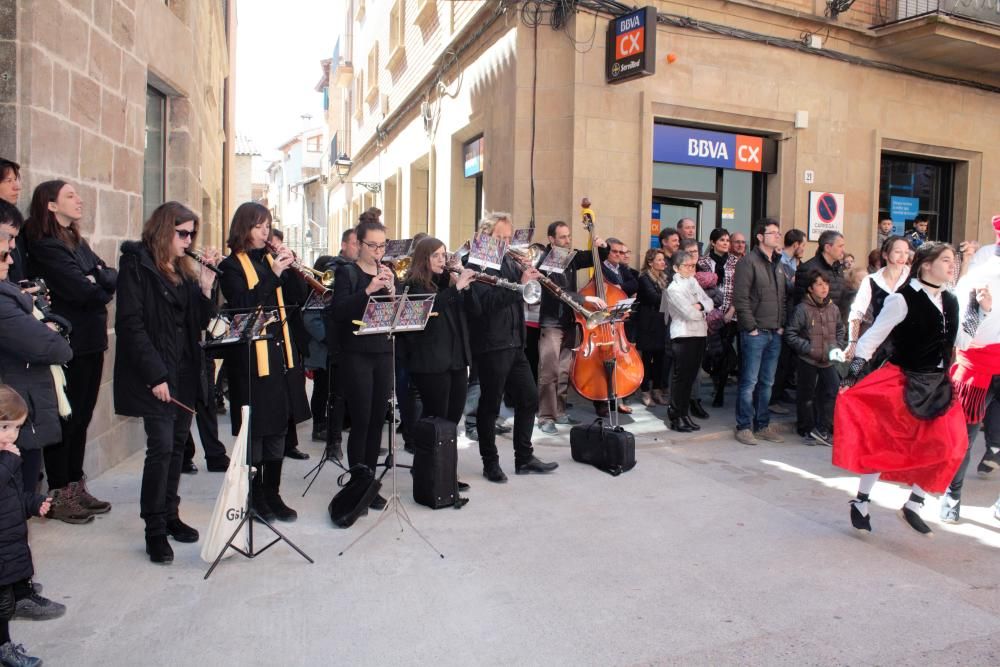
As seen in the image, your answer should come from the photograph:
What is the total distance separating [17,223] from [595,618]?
3.63 m

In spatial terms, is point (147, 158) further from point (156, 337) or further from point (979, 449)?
point (979, 449)

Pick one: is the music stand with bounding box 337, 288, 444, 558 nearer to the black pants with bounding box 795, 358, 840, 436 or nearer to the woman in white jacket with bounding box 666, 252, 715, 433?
the woman in white jacket with bounding box 666, 252, 715, 433

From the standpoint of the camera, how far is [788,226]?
11094 mm

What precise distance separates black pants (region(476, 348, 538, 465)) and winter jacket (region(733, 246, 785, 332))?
2.43 metres

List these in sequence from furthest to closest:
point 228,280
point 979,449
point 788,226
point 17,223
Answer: point 788,226 < point 979,449 < point 228,280 < point 17,223

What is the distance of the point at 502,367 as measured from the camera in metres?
6.09

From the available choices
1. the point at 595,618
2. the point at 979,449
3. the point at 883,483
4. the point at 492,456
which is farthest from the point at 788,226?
the point at 595,618

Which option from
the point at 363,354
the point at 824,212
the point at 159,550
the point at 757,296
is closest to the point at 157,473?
the point at 159,550

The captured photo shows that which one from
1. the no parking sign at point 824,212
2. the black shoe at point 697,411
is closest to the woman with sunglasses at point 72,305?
the black shoe at point 697,411

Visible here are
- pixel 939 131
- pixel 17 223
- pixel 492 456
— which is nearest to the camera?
pixel 17 223

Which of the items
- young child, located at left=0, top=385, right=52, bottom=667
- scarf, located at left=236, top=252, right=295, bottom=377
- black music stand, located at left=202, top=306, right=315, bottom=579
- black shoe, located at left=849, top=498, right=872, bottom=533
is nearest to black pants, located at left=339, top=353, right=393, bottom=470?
scarf, located at left=236, top=252, right=295, bottom=377

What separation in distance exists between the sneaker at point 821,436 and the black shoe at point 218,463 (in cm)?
529

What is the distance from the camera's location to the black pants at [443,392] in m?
5.70

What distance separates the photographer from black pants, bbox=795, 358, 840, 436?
7.90 metres
